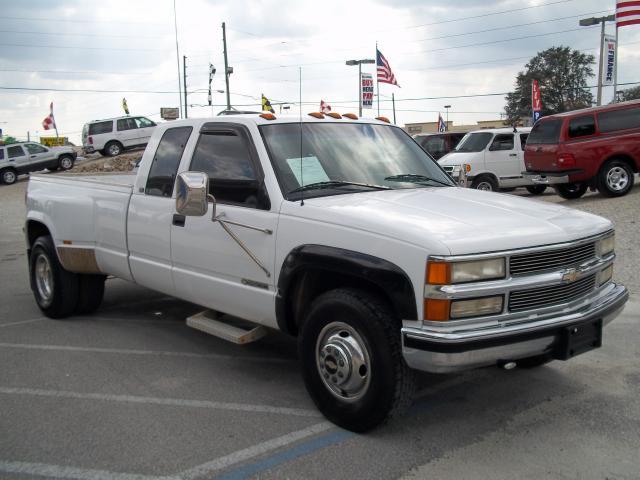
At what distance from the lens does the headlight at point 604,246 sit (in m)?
4.14

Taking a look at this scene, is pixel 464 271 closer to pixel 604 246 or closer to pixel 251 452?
pixel 604 246

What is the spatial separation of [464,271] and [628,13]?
1811cm

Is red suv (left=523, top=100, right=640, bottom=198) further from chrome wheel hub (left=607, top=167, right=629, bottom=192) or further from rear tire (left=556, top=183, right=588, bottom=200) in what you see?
rear tire (left=556, top=183, right=588, bottom=200)

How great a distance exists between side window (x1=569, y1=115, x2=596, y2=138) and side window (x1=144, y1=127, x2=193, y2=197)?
10936mm

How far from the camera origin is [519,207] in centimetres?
423

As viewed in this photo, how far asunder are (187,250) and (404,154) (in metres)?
1.84

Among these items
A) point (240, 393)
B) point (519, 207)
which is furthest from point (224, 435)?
point (519, 207)

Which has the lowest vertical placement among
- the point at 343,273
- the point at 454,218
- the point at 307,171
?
the point at 343,273

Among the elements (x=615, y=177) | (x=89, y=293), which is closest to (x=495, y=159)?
(x=615, y=177)

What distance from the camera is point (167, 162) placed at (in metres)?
5.44

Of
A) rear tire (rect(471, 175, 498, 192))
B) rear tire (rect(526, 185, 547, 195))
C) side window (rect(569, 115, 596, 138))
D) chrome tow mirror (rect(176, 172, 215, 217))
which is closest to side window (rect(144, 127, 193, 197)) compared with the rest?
chrome tow mirror (rect(176, 172, 215, 217))

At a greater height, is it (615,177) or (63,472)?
(615,177)

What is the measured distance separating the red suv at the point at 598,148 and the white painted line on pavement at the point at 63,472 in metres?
12.5

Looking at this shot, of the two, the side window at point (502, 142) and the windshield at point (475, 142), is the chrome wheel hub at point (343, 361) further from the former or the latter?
the side window at point (502, 142)
